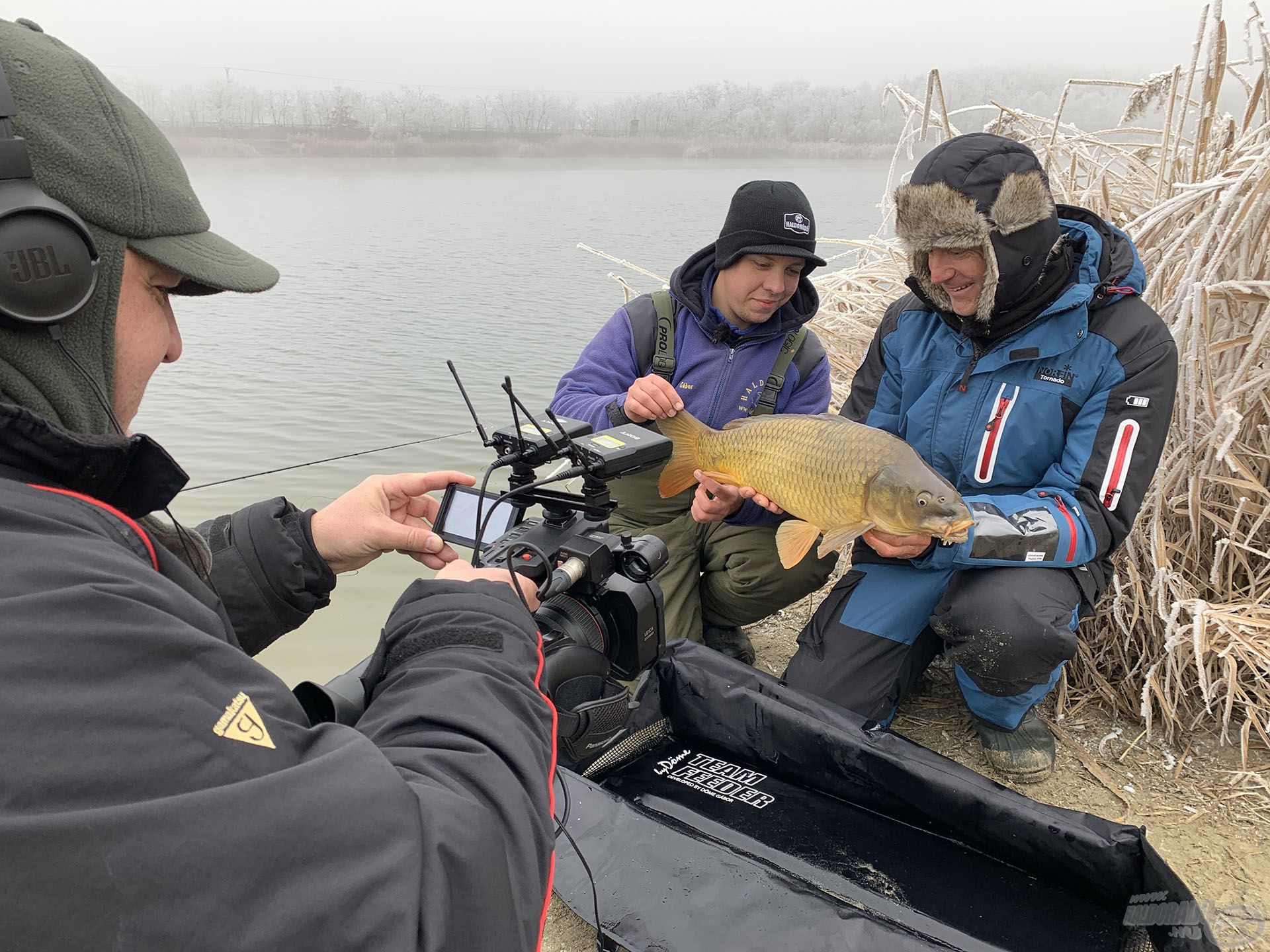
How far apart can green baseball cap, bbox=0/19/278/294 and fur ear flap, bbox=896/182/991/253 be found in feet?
6.82

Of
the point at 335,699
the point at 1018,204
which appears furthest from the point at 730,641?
the point at 335,699

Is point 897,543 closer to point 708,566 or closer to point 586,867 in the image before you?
point 708,566

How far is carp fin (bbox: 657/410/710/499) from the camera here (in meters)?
2.80

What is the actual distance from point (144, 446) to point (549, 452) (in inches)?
27.3

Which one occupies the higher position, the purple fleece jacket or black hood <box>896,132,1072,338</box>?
black hood <box>896,132,1072,338</box>

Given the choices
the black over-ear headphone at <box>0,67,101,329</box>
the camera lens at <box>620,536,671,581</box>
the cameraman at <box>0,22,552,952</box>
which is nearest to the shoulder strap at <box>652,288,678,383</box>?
the camera lens at <box>620,536,671,581</box>

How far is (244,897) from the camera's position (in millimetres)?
727

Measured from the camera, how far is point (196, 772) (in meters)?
0.74

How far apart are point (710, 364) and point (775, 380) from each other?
10.0 inches

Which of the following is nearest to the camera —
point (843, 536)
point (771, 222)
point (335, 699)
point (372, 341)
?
point (335, 699)

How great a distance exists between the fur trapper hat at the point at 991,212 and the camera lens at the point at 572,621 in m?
1.67

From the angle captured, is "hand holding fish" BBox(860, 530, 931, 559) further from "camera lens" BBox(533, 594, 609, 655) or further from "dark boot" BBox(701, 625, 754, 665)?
"camera lens" BBox(533, 594, 609, 655)

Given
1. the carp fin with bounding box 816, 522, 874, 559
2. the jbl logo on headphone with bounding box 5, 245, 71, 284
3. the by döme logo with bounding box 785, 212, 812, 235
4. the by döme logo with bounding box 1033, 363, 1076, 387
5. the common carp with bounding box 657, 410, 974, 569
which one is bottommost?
the carp fin with bounding box 816, 522, 874, 559

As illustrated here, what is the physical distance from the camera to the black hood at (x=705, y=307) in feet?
10.8
